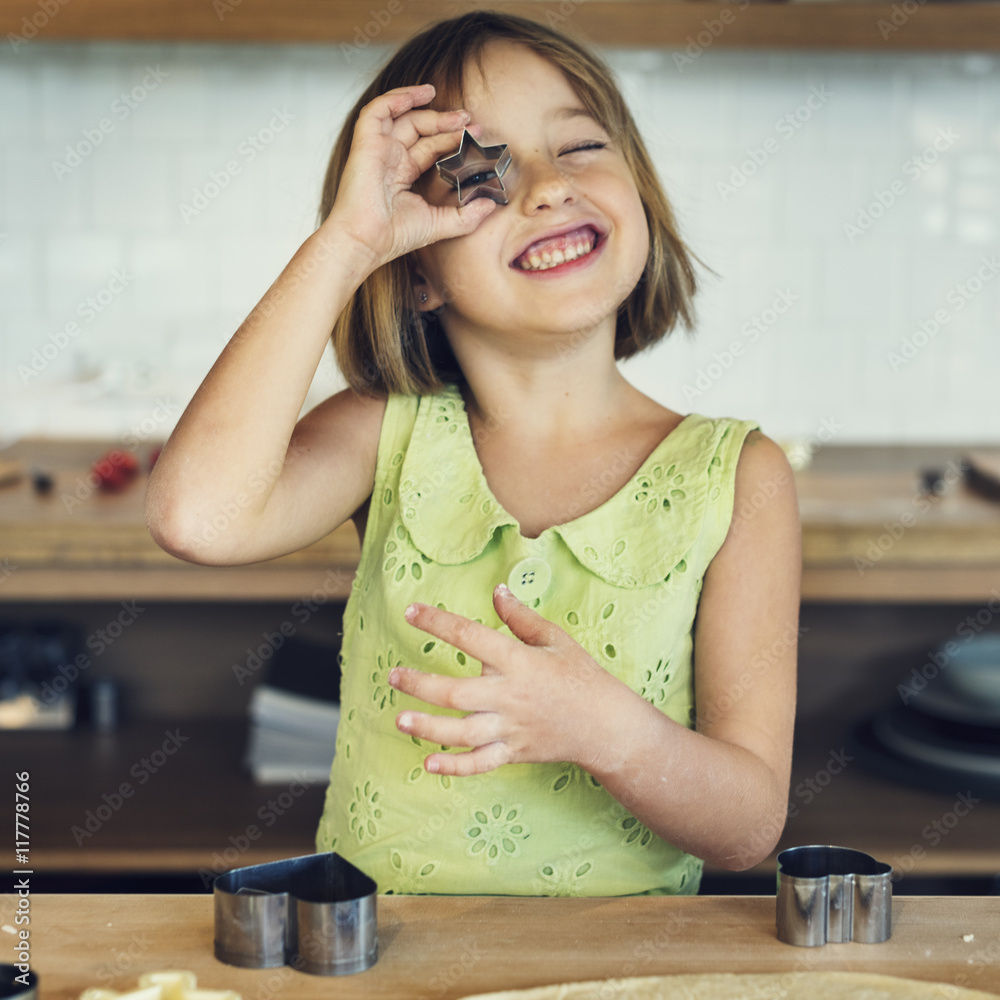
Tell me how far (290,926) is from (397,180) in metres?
0.65

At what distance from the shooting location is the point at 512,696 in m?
0.71

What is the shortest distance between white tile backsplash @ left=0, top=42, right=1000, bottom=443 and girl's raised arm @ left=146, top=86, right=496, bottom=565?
158cm

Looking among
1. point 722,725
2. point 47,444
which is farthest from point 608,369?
point 47,444

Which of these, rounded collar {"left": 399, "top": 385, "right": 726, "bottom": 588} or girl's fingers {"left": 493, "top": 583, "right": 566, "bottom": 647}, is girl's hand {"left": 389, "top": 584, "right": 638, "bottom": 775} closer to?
girl's fingers {"left": 493, "top": 583, "right": 566, "bottom": 647}

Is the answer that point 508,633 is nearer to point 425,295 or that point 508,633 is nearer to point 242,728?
point 425,295

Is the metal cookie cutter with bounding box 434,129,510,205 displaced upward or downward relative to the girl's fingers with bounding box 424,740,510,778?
upward

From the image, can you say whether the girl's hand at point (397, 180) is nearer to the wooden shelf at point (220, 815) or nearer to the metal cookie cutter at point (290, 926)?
the metal cookie cutter at point (290, 926)

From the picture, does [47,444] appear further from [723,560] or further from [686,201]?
[723,560]

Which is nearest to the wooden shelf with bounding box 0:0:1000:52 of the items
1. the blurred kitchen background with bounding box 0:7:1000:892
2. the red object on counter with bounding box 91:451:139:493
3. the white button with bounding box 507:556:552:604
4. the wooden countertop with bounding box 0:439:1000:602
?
the blurred kitchen background with bounding box 0:7:1000:892

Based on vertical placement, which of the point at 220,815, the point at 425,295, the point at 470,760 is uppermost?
the point at 425,295

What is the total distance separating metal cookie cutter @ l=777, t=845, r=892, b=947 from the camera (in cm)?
69

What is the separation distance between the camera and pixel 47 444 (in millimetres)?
2492

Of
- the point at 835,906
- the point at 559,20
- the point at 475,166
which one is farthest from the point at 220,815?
the point at 559,20

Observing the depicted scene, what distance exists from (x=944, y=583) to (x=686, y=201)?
1134 millimetres
